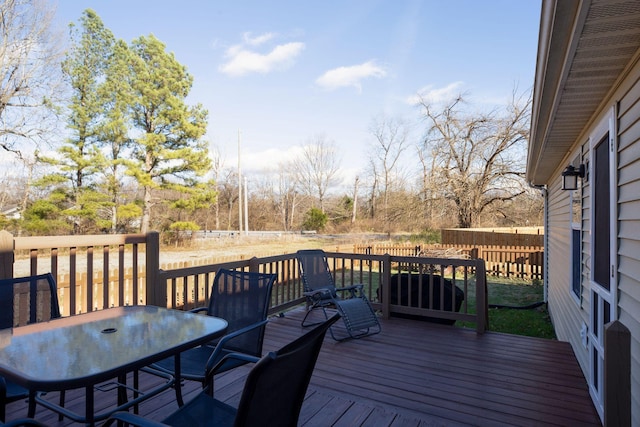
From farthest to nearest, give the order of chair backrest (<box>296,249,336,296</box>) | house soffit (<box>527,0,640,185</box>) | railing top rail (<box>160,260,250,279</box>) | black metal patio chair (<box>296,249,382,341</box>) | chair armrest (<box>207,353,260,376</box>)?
1. chair backrest (<box>296,249,336,296</box>)
2. black metal patio chair (<box>296,249,382,341</box>)
3. railing top rail (<box>160,260,250,279</box>)
4. chair armrest (<box>207,353,260,376</box>)
5. house soffit (<box>527,0,640,185</box>)

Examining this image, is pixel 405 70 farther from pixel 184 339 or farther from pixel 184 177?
pixel 184 339

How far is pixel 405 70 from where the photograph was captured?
2111 centimetres

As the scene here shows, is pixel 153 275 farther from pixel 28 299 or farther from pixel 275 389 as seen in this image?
pixel 275 389

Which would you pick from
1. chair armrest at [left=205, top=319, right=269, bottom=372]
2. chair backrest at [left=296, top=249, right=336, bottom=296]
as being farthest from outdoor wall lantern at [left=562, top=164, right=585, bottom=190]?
chair armrest at [left=205, top=319, right=269, bottom=372]

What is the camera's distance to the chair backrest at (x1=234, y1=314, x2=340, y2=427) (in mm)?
1153

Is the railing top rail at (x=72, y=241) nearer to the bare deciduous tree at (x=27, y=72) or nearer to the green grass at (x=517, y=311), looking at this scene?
the green grass at (x=517, y=311)

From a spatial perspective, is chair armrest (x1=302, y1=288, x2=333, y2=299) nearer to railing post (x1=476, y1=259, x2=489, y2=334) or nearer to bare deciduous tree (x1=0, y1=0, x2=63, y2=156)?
railing post (x1=476, y1=259, x2=489, y2=334)

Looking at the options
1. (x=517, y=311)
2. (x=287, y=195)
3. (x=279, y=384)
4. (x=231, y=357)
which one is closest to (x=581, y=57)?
(x=279, y=384)

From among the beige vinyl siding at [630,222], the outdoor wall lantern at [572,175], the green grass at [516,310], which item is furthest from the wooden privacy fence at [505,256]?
the beige vinyl siding at [630,222]

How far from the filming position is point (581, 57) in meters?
1.96

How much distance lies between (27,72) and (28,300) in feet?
51.0

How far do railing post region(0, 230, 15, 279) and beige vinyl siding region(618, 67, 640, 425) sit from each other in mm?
3942

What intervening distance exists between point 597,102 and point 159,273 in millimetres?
3896

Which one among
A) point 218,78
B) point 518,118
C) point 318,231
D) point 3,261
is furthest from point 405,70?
point 3,261
